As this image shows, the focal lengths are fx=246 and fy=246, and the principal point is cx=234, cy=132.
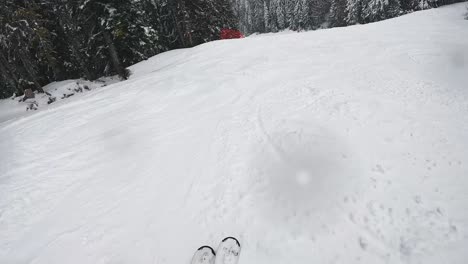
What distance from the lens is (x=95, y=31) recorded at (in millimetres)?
18062

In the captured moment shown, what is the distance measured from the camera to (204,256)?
4.30 metres

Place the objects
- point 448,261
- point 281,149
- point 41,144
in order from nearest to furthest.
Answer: point 448,261 < point 281,149 < point 41,144

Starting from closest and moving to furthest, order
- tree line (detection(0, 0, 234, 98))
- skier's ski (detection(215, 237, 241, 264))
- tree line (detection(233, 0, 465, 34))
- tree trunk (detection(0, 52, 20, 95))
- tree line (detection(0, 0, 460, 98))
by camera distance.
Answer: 1. skier's ski (detection(215, 237, 241, 264))
2. tree line (detection(0, 0, 234, 98))
3. tree line (detection(0, 0, 460, 98))
4. tree trunk (detection(0, 52, 20, 95))
5. tree line (detection(233, 0, 465, 34))

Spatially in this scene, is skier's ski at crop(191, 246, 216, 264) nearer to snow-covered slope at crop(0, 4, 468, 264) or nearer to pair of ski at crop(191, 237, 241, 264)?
pair of ski at crop(191, 237, 241, 264)

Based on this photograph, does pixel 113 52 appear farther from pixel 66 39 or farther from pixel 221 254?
pixel 221 254

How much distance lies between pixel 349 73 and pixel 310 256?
7.62 meters

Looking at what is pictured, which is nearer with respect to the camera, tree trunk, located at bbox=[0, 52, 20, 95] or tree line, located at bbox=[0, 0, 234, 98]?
tree line, located at bbox=[0, 0, 234, 98]

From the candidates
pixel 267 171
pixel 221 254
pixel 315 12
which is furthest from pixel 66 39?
pixel 315 12

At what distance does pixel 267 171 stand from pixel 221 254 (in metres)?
2.18

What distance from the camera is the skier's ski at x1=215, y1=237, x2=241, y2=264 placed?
4160 mm

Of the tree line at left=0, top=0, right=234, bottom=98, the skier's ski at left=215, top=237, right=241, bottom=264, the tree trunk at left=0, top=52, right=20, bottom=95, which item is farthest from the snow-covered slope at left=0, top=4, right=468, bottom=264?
the tree trunk at left=0, top=52, right=20, bottom=95

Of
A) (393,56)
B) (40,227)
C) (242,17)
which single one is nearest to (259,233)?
(40,227)

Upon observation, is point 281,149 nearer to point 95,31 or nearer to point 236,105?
point 236,105

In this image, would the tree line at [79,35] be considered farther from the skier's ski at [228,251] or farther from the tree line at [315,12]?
the skier's ski at [228,251]
